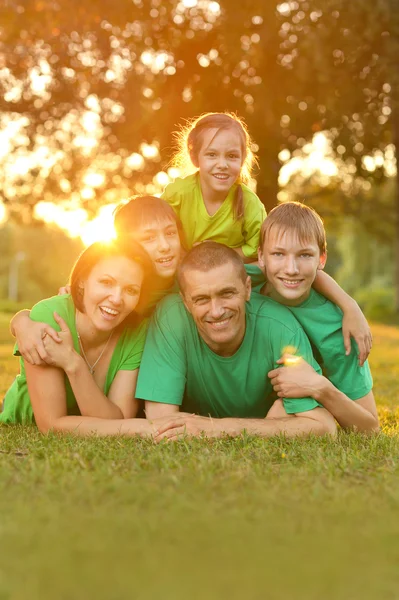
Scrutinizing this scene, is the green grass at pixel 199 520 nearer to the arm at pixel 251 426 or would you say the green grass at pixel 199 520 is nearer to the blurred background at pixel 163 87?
the arm at pixel 251 426

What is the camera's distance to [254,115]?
59.6ft

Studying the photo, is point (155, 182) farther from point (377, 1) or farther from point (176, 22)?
point (377, 1)

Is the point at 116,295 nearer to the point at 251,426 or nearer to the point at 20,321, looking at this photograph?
the point at 20,321

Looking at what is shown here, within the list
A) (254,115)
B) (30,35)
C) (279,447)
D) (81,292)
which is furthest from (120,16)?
(279,447)

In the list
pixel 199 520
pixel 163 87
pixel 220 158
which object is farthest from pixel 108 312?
pixel 163 87

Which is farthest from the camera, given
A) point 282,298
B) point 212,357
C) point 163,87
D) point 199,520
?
point 163,87

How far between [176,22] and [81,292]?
1648 centimetres

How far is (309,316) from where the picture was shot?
5.17 meters

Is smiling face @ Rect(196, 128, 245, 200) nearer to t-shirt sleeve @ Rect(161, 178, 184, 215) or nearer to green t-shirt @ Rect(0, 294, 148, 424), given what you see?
t-shirt sleeve @ Rect(161, 178, 184, 215)

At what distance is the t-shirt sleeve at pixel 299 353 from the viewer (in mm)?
4695

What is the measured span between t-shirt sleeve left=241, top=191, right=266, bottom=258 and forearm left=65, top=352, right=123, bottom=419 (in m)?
A: 1.50

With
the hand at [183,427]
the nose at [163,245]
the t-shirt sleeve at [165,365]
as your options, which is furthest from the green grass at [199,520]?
the nose at [163,245]

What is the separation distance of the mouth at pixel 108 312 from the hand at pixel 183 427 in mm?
703

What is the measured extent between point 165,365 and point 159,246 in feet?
2.50
